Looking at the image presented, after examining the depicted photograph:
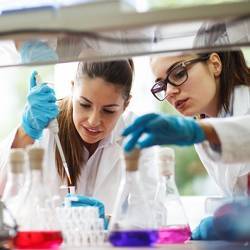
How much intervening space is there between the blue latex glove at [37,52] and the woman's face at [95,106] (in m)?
0.98

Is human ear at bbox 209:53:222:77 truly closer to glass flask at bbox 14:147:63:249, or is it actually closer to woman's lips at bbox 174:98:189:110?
woman's lips at bbox 174:98:189:110

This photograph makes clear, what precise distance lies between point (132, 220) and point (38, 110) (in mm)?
830

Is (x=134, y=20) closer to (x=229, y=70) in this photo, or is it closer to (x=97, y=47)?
(x=97, y=47)

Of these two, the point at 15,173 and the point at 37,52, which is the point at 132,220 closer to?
the point at 15,173

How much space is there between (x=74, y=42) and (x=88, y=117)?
1124mm

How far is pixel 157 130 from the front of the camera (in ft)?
3.79

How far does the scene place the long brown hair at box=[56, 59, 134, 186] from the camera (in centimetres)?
221

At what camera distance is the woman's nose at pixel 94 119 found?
2.20 meters

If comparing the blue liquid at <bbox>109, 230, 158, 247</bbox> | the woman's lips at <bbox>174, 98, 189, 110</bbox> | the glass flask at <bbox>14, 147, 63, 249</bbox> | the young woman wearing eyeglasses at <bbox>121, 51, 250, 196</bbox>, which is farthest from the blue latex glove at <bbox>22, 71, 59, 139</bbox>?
the blue liquid at <bbox>109, 230, 158, 247</bbox>

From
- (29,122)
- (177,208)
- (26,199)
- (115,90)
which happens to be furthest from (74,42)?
(115,90)

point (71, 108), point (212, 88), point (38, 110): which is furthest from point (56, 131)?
point (212, 88)

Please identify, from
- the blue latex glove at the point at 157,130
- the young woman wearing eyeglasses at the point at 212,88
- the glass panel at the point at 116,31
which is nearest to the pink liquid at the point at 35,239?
the blue latex glove at the point at 157,130

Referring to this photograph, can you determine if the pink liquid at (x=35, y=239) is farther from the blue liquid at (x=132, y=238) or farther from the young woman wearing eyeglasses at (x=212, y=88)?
the young woman wearing eyeglasses at (x=212, y=88)

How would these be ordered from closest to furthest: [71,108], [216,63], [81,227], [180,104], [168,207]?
[81,227] → [168,207] → [216,63] → [180,104] → [71,108]
